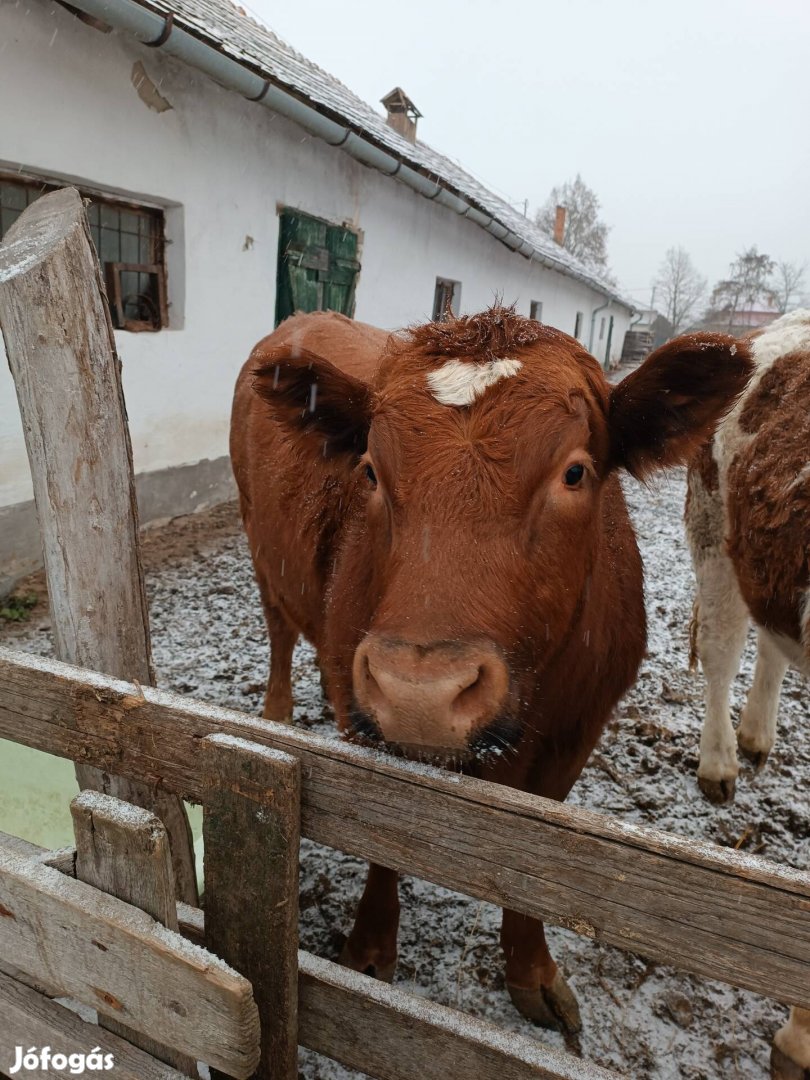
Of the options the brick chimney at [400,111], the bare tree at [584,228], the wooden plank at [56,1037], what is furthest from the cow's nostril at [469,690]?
the bare tree at [584,228]

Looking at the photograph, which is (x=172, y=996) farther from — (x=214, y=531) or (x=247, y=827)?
(x=214, y=531)

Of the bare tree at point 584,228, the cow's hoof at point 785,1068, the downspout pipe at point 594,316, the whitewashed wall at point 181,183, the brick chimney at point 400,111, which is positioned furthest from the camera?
the bare tree at point 584,228

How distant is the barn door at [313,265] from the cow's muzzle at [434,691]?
6.91m

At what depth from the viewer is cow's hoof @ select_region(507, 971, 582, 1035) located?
2.26 m

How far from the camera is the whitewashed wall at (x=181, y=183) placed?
4.62 meters

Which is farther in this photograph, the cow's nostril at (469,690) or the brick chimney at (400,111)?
the brick chimney at (400,111)

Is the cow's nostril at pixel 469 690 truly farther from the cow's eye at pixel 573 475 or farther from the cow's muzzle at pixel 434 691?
the cow's eye at pixel 573 475

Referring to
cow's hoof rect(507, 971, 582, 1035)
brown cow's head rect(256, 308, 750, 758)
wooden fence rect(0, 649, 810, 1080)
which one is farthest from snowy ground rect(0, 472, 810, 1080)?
wooden fence rect(0, 649, 810, 1080)

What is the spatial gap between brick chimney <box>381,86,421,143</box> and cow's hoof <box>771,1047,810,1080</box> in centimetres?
1617

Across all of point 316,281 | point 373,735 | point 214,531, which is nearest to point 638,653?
point 373,735

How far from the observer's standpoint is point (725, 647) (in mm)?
3477

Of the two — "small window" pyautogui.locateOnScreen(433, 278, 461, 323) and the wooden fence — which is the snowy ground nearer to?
the wooden fence

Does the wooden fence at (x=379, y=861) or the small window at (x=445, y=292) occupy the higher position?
the small window at (x=445, y=292)

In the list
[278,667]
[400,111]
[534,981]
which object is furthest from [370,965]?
[400,111]
